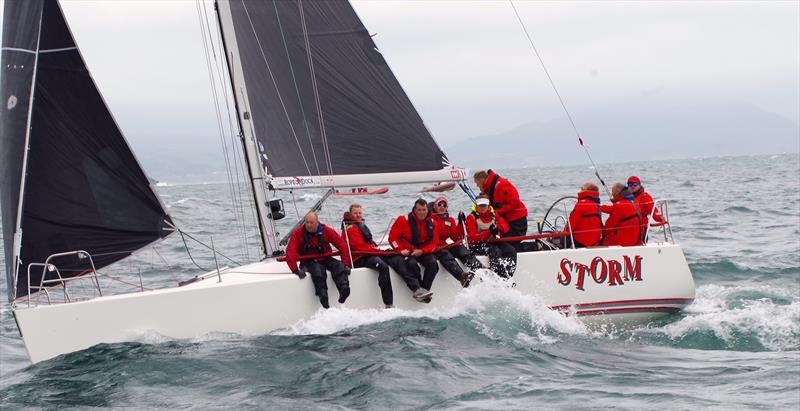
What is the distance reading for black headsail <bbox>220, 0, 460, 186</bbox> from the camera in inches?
374

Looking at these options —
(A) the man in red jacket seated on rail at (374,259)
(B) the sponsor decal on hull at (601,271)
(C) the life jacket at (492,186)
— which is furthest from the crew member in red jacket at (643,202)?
(A) the man in red jacket seated on rail at (374,259)

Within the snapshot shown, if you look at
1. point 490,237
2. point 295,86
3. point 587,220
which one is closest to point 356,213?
point 490,237

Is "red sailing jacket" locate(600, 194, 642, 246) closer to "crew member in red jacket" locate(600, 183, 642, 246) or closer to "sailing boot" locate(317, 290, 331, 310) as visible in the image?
"crew member in red jacket" locate(600, 183, 642, 246)

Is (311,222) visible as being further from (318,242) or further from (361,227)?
(361,227)

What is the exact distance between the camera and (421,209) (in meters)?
8.52

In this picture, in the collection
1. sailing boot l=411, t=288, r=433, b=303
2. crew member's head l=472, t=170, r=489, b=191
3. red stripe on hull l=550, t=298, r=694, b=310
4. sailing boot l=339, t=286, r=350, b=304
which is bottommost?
red stripe on hull l=550, t=298, r=694, b=310

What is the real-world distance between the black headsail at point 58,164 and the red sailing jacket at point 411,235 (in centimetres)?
236

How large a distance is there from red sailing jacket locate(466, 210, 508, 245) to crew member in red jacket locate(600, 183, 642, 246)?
1163 millimetres

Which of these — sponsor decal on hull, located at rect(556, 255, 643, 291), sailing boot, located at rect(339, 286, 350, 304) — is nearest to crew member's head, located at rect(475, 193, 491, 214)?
sponsor decal on hull, located at rect(556, 255, 643, 291)

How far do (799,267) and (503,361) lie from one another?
7139mm

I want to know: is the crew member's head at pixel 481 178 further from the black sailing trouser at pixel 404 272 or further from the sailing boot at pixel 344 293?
the sailing boot at pixel 344 293

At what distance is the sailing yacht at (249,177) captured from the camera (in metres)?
8.09

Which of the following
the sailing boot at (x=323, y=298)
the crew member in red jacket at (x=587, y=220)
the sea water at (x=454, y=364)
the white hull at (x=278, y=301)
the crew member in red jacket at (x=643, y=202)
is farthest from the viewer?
the crew member in red jacket at (x=643, y=202)

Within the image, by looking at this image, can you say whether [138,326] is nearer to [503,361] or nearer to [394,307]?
[394,307]
